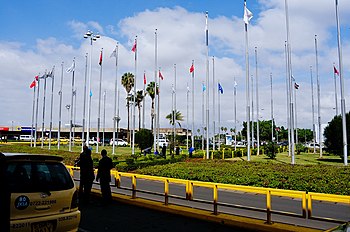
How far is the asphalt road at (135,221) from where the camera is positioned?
7648 mm

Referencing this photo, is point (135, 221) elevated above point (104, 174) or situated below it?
below

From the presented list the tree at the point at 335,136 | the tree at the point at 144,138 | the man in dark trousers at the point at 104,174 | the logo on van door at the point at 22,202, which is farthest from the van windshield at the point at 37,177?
the tree at the point at 144,138

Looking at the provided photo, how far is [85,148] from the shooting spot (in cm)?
1068

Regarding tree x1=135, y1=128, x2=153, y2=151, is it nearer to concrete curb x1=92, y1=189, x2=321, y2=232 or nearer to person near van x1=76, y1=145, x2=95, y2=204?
concrete curb x1=92, y1=189, x2=321, y2=232

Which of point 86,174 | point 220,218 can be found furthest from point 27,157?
point 86,174

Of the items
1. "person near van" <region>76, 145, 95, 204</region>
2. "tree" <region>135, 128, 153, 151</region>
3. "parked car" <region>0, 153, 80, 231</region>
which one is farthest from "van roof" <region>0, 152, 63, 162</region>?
"tree" <region>135, 128, 153, 151</region>

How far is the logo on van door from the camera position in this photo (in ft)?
16.3

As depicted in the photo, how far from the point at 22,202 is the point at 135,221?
12.7 feet

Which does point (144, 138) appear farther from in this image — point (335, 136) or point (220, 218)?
point (220, 218)

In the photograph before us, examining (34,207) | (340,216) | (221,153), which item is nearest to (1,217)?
(34,207)

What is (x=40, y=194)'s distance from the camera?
5309mm

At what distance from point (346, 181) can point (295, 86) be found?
24497mm

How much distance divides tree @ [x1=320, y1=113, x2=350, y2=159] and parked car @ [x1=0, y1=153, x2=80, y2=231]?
3336 cm

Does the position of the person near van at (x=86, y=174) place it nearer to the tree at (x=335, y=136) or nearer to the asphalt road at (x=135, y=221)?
the asphalt road at (x=135, y=221)
